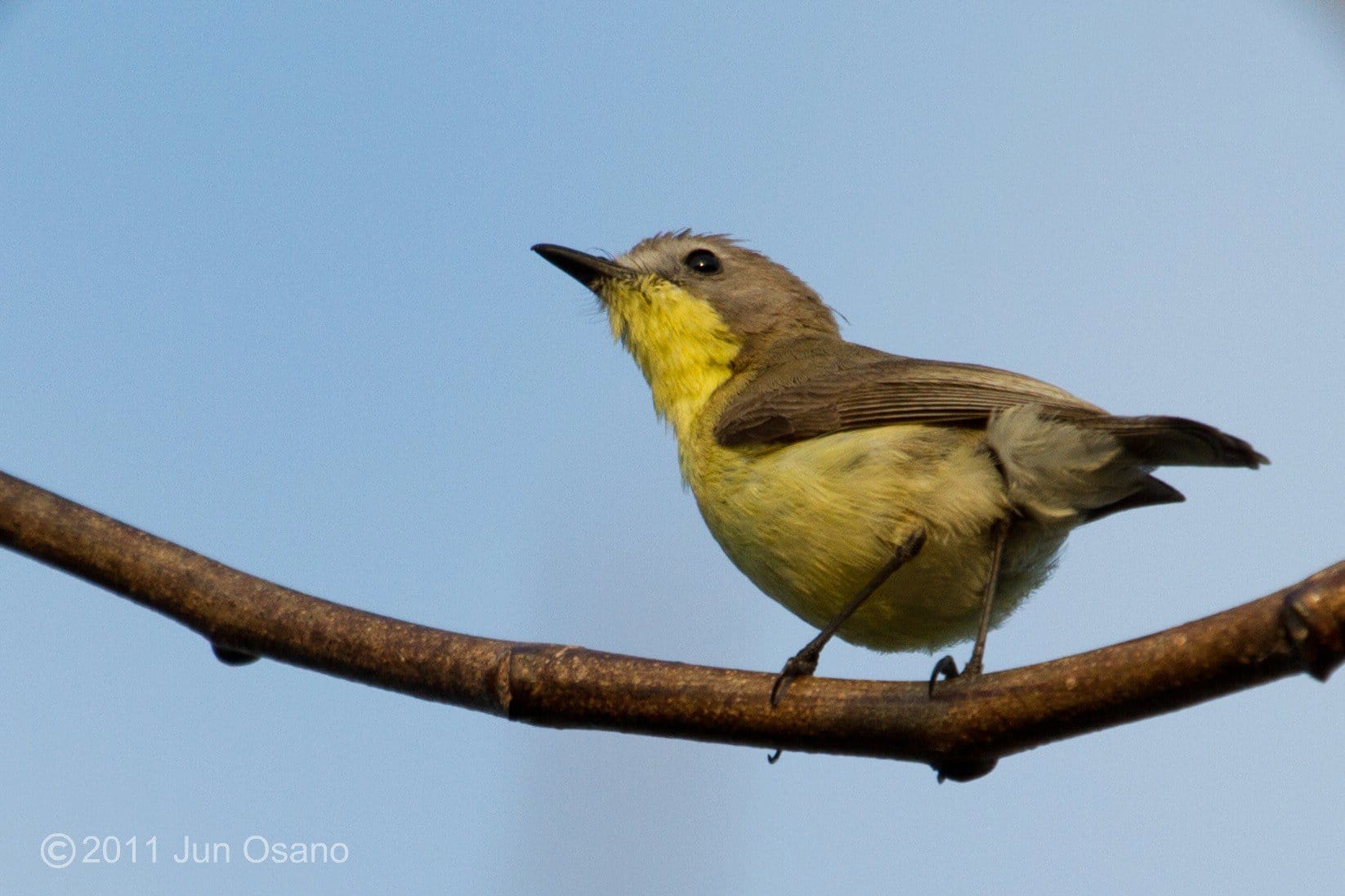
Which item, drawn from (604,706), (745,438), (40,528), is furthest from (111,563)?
(745,438)

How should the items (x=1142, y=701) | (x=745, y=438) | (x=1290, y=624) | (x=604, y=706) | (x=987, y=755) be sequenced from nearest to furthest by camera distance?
(x=1290, y=624) → (x=1142, y=701) → (x=987, y=755) → (x=604, y=706) → (x=745, y=438)

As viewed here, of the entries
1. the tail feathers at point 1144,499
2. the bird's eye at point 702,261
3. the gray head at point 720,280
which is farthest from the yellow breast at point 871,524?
the bird's eye at point 702,261

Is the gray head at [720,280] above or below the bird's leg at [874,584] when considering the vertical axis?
above

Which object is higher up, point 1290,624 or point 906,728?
point 1290,624

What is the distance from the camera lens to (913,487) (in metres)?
4.59

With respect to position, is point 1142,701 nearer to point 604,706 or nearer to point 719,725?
point 719,725

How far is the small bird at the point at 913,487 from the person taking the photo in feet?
14.5

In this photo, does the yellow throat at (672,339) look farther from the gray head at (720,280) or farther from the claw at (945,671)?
the claw at (945,671)

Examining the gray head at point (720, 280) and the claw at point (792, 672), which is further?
the gray head at point (720, 280)

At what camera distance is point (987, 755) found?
10.4ft

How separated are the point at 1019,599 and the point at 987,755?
6.16ft

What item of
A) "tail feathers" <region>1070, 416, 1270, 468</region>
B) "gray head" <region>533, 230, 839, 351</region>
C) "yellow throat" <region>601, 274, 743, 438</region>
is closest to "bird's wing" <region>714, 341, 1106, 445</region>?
"tail feathers" <region>1070, 416, 1270, 468</region>

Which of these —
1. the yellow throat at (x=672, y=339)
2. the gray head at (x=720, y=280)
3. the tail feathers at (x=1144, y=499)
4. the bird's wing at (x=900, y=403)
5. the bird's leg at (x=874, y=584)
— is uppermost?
the gray head at (x=720, y=280)

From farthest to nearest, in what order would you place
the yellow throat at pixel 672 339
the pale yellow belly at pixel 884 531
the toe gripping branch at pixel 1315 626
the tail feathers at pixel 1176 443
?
the yellow throat at pixel 672 339 → the pale yellow belly at pixel 884 531 → the tail feathers at pixel 1176 443 → the toe gripping branch at pixel 1315 626
